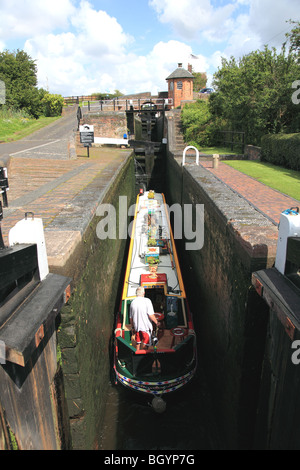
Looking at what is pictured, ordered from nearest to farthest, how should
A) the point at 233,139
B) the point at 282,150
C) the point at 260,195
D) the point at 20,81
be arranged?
the point at 260,195 → the point at 282,150 → the point at 233,139 → the point at 20,81

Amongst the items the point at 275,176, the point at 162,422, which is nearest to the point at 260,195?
the point at 275,176

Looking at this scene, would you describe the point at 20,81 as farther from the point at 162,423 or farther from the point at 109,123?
the point at 162,423

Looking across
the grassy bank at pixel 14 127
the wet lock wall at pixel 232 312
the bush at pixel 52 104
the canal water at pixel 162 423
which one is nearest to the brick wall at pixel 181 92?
the grassy bank at pixel 14 127

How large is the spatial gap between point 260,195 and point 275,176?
3.04m

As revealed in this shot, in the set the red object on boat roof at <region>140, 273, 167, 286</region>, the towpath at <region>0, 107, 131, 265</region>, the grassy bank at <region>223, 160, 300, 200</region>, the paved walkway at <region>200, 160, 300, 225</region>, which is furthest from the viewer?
the grassy bank at <region>223, 160, 300, 200</region>

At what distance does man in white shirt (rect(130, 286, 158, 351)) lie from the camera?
5.71m

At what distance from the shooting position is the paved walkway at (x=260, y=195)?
6098 millimetres

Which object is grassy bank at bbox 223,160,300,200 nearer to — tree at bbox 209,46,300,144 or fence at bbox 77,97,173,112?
tree at bbox 209,46,300,144

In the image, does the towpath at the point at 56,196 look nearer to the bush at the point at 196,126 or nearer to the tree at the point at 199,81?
the bush at the point at 196,126

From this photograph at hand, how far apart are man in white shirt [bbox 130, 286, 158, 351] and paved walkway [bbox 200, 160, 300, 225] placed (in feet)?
8.23

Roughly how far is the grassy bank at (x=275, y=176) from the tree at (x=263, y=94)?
9.76ft

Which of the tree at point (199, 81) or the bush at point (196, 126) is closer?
the bush at point (196, 126)

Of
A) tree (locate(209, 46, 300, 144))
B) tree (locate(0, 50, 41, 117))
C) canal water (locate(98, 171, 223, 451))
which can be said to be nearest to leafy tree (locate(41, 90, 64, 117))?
tree (locate(0, 50, 41, 117))

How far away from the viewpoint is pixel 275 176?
10.1m
